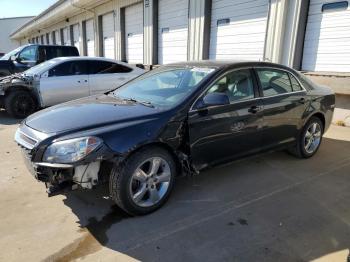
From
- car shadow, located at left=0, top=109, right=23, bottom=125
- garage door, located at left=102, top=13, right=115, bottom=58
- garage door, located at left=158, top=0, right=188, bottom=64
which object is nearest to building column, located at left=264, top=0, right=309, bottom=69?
garage door, located at left=158, top=0, right=188, bottom=64

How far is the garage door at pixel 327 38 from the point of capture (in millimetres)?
6988

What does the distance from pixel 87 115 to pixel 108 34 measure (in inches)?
590

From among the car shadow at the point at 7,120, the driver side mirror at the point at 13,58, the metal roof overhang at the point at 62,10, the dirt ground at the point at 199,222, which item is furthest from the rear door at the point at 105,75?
the metal roof overhang at the point at 62,10

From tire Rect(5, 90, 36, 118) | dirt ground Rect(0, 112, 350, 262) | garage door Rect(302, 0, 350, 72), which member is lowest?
dirt ground Rect(0, 112, 350, 262)

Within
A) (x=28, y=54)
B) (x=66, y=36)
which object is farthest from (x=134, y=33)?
(x=66, y=36)

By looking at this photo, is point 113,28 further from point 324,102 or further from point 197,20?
point 324,102

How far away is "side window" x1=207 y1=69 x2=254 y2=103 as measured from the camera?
12.2ft

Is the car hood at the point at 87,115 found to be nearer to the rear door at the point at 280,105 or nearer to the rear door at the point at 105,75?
the rear door at the point at 280,105

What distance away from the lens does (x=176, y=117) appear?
3299 millimetres

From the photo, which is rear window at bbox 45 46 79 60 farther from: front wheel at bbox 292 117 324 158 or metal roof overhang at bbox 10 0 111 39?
front wheel at bbox 292 117 324 158

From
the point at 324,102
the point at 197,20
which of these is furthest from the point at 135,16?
the point at 324,102

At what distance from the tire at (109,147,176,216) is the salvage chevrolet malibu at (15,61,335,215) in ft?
0.03

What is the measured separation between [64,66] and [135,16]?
729 cm

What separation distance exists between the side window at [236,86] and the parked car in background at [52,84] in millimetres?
4965
